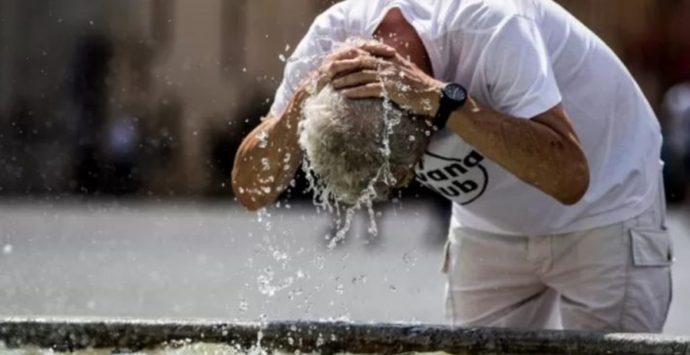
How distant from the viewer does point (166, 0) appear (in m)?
16.2

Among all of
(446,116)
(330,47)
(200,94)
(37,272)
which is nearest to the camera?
(446,116)

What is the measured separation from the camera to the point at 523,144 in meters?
4.16

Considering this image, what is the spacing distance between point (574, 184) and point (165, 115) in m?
13.6

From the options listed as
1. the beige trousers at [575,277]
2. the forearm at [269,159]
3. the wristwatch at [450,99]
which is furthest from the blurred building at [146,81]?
the wristwatch at [450,99]

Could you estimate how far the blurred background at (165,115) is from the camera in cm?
1551

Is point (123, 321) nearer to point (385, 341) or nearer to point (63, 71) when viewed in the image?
point (385, 341)

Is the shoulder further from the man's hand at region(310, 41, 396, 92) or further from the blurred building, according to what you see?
the blurred building

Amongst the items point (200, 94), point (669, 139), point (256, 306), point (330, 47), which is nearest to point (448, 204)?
point (669, 139)

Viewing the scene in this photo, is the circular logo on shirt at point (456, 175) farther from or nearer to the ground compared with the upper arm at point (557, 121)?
nearer to the ground

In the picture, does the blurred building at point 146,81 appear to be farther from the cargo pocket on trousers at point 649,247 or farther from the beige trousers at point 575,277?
the cargo pocket on trousers at point 649,247

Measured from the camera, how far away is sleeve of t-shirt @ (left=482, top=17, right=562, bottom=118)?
4.15m

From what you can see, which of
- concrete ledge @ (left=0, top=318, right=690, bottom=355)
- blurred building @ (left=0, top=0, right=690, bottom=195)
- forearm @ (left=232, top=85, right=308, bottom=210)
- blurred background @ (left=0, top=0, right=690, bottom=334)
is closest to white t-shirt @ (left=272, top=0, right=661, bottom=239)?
forearm @ (left=232, top=85, right=308, bottom=210)

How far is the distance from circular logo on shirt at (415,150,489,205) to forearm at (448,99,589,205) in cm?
20

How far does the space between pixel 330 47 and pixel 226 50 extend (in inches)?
567
